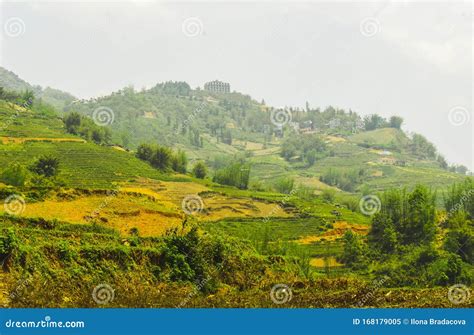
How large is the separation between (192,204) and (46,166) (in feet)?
37.6

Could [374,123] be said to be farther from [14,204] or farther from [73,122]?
[14,204]

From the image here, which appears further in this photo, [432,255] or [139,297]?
[432,255]

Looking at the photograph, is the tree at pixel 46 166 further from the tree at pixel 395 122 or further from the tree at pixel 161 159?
the tree at pixel 395 122

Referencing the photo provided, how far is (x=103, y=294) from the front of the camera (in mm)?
19297

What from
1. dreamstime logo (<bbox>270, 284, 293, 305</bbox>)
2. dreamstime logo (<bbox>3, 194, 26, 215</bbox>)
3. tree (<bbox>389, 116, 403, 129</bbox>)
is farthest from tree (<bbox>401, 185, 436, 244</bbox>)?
tree (<bbox>389, 116, 403, 129</bbox>)

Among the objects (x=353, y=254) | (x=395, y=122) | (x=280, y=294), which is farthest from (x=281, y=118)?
(x=280, y=294)

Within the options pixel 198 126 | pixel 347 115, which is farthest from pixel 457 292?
pixel 347 115

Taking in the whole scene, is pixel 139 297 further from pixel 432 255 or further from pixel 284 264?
pixel 432 255

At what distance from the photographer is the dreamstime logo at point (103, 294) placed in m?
18.0

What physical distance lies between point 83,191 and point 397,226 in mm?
22565

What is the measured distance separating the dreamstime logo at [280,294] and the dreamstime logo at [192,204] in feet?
85.0

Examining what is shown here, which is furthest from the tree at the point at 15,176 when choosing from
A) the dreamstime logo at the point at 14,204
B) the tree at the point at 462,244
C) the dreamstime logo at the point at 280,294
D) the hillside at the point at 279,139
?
the hillside at the point at 279,139

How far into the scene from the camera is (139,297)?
18.2m

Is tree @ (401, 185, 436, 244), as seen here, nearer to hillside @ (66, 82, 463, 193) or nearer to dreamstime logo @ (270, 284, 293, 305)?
dreamstime logo @ (270, 284, 293, 305)
